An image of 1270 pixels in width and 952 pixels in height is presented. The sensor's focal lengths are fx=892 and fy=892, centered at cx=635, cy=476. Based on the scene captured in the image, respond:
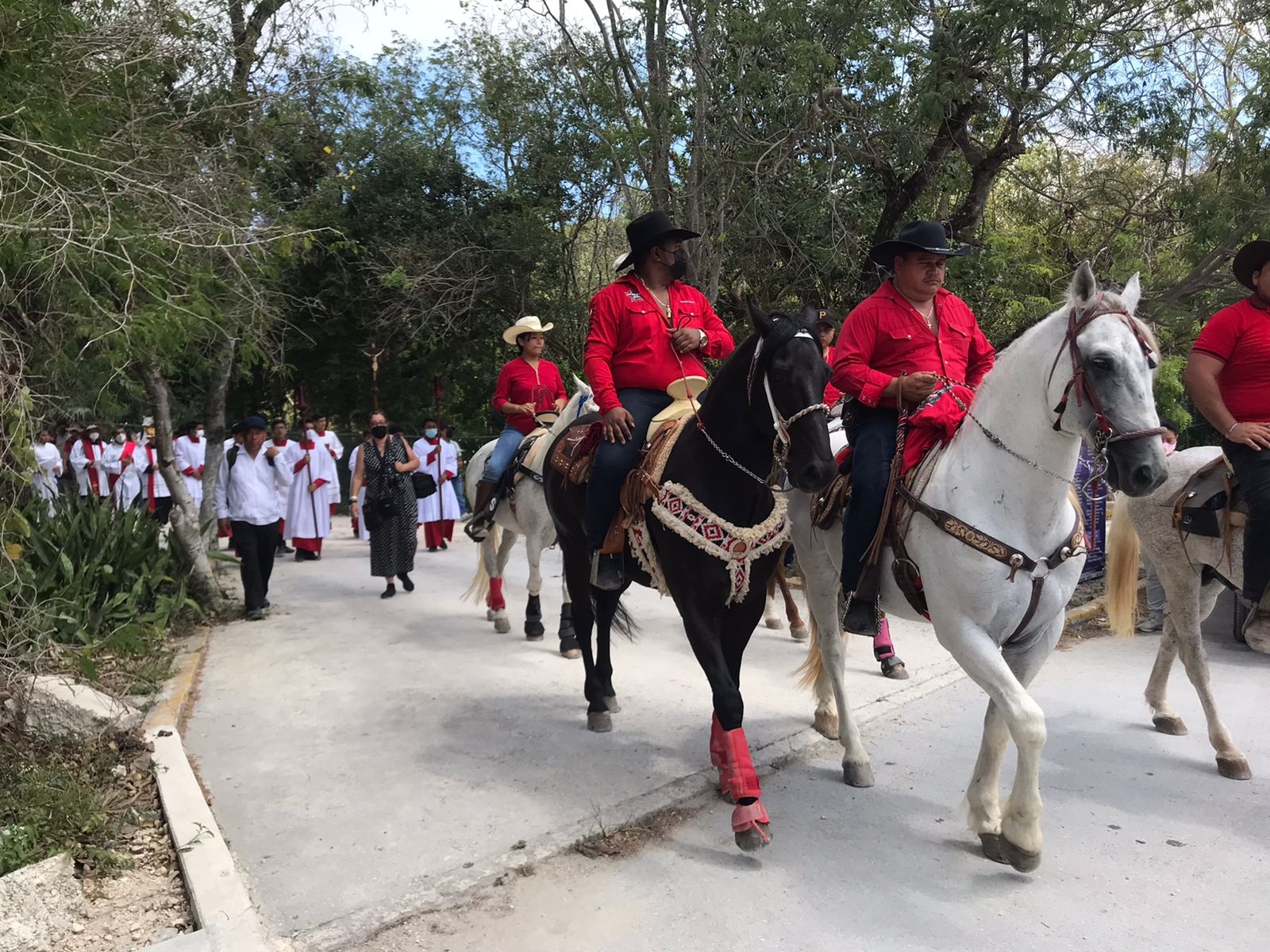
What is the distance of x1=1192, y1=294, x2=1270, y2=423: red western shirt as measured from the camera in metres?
4.47

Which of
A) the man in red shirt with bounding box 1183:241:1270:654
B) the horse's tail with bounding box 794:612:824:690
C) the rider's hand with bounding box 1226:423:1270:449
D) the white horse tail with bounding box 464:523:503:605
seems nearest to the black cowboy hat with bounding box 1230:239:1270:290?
the man in red shirt with bounding box 1183:241:1270:654

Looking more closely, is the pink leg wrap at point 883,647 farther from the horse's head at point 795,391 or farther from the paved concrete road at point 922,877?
the horse's head at point 795,391

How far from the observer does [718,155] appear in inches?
384

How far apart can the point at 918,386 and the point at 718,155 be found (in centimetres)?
649

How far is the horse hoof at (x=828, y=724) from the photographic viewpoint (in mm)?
5316

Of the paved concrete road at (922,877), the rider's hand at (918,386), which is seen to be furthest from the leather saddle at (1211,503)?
the rider's hand at (918,386)

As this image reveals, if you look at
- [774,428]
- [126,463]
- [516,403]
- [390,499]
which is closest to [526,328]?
[516,403]

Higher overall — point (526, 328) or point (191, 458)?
point (526, 328)

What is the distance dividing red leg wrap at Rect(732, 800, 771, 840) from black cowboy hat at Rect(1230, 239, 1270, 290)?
3636mm

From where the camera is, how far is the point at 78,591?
6.76 m

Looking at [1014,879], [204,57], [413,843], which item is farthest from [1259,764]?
[204,57]

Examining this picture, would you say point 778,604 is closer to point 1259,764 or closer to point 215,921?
point 1259,764

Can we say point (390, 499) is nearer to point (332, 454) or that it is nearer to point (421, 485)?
point (421, 485)

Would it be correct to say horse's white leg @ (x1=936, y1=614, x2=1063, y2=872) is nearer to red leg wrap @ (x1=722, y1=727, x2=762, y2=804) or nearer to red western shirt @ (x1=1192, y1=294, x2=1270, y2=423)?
red leg wrap @ (x1=722, y1=727, x2=762, y2=804)
